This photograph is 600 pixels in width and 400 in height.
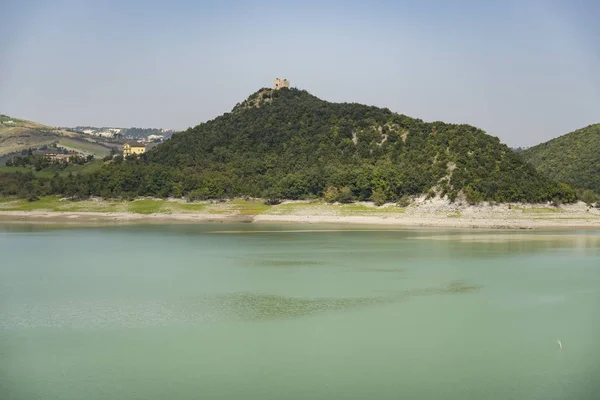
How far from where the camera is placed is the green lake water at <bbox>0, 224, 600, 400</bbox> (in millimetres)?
19781

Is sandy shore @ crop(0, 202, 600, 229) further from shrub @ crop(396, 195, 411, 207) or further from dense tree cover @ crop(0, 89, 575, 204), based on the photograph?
dense tree cover @ crop(0, 89, 575, 204)

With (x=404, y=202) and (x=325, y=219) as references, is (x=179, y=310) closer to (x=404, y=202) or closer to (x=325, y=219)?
(x=325, y=219)

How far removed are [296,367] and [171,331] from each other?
22.1 feet

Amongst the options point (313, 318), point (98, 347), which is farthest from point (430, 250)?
point (98, 347)

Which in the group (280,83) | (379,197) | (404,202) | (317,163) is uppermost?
(280,83)

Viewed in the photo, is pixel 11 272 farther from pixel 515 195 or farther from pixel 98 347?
pixel 515 195

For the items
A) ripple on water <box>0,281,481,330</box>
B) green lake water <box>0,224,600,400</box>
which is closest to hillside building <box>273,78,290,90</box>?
green lake water <box>0,224,600,400</box>

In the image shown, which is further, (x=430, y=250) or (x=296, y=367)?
(x=430, y=250)

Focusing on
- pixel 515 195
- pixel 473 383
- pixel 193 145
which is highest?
pixel 193 145

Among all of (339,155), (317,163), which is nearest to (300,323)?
(317,163)

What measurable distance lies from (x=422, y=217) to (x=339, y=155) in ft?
105

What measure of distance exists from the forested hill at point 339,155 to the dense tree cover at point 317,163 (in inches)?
7.2

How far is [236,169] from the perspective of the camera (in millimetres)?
110188

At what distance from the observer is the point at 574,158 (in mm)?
124062
